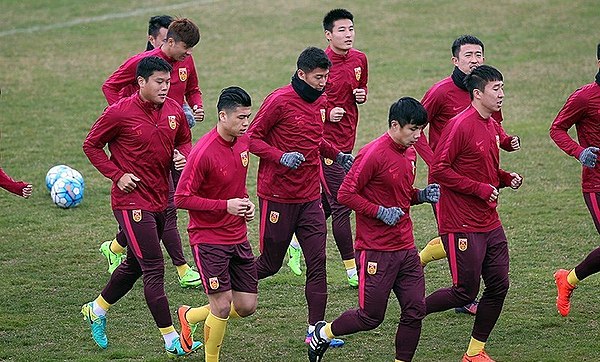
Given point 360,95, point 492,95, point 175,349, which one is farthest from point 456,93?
point 175,349

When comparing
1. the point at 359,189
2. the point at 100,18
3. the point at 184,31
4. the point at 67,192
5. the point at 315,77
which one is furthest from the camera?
the point at 100,18

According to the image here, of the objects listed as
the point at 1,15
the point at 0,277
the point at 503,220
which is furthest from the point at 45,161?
the point at 1,15

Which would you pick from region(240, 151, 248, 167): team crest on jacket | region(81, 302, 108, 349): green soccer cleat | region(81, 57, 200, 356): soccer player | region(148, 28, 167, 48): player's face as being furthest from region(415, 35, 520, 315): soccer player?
region(81, 302, 108, 349): green soccer cleat

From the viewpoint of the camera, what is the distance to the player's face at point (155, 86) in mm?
8727

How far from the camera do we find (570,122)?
377 inches

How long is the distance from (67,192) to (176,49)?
4.06 m

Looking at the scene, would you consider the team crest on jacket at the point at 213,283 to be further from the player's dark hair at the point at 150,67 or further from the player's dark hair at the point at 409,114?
the player's dark hair at the point at 409,114

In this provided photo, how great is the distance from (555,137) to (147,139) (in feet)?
Result: 12.0

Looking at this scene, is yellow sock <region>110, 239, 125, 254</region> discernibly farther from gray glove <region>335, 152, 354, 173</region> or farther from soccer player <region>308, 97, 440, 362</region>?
soccer player <region>308, 97, 440, 362</region>

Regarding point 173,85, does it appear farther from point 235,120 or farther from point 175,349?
point 175,349

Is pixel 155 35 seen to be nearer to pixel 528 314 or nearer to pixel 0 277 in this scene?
pixel 0 277

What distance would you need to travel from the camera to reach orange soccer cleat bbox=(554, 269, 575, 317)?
9719 millimetres

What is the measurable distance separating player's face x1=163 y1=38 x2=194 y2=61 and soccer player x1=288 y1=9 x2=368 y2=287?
4.78 feet

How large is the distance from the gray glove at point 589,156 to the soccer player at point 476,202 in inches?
37.6
